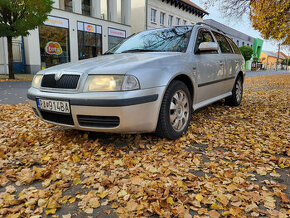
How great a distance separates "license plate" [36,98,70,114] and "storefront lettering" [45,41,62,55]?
17749 mm

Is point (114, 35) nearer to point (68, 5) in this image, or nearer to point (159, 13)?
point (68, 5)

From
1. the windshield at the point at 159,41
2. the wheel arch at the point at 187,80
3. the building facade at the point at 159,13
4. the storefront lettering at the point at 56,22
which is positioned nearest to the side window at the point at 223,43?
the windshield at the point at 159,41

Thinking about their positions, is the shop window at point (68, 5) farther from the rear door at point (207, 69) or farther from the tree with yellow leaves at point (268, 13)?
the rear door at point (207, 69)

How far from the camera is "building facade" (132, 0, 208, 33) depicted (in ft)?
88.3

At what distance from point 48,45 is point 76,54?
2651 mm

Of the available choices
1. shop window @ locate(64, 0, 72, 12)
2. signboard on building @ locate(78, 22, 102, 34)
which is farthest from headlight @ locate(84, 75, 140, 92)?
shop window @ locate(64, 0, 72, 12)

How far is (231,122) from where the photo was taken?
4.39 metres

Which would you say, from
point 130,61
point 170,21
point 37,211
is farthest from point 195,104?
point 170,21

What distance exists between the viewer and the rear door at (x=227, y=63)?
484cm

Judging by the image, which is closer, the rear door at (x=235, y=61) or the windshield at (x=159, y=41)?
the windshield at (x=159, y=41)

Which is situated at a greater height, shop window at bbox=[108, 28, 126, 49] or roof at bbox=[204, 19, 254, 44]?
roof at bbox=[204, 19, 254, 44]

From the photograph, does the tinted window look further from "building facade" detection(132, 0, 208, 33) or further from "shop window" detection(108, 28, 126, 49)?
"building facade" detection(132, 0, 208, 33)

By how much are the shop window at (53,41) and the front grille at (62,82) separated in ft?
54.6

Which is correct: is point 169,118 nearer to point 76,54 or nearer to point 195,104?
point 195,104
